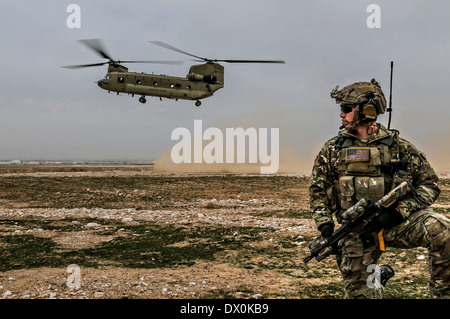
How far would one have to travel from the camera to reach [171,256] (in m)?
6.95

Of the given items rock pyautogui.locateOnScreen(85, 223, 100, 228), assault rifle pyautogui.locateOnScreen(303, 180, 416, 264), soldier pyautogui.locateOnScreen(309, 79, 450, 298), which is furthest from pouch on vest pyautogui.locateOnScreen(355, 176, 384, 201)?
rock pyautogui.locateOnScreen(85, 223, 100, 228)

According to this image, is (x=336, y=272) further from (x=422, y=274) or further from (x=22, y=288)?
(x=22, y=288)

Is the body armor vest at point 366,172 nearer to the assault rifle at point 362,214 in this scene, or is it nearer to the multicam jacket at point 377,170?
the multicam jacket at point 377,170

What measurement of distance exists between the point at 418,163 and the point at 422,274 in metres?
2.90

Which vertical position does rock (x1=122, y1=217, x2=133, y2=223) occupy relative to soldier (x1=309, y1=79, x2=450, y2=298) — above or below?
below

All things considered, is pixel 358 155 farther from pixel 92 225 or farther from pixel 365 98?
pixel 92 225

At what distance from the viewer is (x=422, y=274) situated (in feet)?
18.3

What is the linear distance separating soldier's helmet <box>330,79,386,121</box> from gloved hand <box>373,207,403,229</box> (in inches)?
42.8

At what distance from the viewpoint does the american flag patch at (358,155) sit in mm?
3696

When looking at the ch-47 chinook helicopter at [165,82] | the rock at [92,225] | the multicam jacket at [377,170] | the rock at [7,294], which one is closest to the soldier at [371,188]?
the multicam jacket at [377,170]

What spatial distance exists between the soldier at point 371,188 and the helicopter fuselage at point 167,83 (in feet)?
79.0

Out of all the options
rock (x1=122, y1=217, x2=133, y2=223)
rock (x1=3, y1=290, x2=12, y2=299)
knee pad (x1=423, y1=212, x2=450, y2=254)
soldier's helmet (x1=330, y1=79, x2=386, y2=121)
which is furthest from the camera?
rock (x1=122, y1=217, x2=133, y2=223)

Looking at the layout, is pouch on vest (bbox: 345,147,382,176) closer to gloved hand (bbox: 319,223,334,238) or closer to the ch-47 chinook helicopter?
gloved hand (bbox: 319,223,334,238)

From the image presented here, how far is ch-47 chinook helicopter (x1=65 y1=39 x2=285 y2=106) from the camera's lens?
84.9 feet
